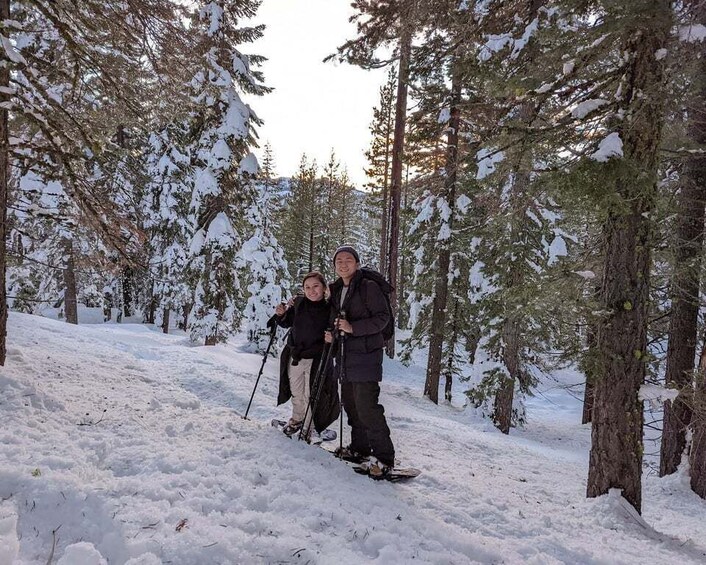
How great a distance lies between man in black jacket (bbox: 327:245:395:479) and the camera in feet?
17.3

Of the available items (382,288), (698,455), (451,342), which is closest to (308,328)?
(382,288)

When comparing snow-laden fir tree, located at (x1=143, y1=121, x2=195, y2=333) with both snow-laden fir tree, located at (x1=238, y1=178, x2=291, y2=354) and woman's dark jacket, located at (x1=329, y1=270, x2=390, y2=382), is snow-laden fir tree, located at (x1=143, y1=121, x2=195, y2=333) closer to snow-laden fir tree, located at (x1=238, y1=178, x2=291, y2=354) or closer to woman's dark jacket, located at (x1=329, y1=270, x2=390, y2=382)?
snow-laden fir tree, located at (x1=238, y1=178, x2=291, y2=354)

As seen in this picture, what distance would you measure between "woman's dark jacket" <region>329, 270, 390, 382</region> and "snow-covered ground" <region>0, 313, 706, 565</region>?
1.15m

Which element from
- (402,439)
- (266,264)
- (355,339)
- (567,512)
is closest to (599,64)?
A: (355,339)

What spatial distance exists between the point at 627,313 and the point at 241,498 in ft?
14.9

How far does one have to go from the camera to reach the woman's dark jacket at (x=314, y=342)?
5988 millimetres

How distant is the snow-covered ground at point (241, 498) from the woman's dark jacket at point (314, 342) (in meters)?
0.65

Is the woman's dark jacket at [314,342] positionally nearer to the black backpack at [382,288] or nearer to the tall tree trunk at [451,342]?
the black backpack at [382,288]

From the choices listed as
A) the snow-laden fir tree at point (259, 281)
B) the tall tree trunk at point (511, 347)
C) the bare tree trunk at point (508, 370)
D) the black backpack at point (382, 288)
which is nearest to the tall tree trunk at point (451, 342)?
the tall tree trunk at point (511, 347)

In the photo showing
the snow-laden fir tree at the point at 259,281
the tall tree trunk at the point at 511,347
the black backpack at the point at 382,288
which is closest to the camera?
the black backpack at the point at 382,288

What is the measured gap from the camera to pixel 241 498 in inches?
160

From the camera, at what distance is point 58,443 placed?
453 centimetres

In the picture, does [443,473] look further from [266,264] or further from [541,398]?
[541,398]

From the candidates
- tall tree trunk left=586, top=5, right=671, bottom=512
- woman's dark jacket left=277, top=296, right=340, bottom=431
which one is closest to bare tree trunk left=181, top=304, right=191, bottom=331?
woman's dark jacket left=277, top=296, right=340, bottom=431
